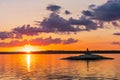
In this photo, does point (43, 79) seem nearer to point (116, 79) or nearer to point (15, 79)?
point (15, 79)

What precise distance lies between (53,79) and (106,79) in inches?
557

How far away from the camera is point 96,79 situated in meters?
86.8

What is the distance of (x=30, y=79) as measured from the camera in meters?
88.1

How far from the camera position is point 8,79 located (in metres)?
89.8

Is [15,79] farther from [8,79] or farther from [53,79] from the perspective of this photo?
[53,79]

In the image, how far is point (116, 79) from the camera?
86375mm

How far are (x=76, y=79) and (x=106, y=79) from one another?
8.03m

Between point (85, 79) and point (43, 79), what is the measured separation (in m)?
11.3

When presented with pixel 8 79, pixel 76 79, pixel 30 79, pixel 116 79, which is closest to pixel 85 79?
pixel 76 79

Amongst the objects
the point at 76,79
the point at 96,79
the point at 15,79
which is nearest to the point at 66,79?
the point at 76,79

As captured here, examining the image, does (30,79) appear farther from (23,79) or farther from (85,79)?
(85,79)

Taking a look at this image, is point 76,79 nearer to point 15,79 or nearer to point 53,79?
point 53,79

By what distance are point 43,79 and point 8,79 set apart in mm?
9745

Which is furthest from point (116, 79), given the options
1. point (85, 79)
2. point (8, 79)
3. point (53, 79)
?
point (8, 79)
